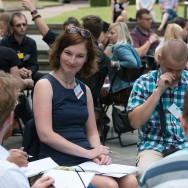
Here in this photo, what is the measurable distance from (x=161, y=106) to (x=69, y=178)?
1.19m

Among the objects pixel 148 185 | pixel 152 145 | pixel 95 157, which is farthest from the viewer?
pixel 152 145

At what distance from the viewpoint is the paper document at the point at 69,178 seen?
390 centimetres

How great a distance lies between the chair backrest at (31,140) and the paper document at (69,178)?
57 centimetres

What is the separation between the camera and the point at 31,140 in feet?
15.1

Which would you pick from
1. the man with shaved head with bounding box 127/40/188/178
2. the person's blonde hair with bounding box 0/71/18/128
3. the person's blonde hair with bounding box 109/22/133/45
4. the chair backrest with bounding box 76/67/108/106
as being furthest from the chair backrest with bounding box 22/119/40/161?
the person's blonde hair with bounding box 109/22/133/45

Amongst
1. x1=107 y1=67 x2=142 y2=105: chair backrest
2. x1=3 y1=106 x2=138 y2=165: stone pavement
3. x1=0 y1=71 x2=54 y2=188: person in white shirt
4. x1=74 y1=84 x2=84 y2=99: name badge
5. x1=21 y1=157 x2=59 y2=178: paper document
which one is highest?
x1=0 y1=71 x2=54 y2=188: person in white shirt

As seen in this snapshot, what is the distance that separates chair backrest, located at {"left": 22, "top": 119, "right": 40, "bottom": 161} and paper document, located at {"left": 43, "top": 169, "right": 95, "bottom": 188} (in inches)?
22.4

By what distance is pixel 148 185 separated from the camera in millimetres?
2594

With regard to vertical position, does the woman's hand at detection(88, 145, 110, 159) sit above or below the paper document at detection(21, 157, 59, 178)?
below

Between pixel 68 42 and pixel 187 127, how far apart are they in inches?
88.0

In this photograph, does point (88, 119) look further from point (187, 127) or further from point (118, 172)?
point (187, 127)

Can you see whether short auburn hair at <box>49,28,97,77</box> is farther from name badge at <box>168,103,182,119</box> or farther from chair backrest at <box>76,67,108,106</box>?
chair backrest at <box>76,67,108,106</box>

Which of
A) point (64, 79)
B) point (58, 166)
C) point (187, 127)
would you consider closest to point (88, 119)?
point (64, 79)

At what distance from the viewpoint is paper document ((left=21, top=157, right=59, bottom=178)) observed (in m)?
4.00
